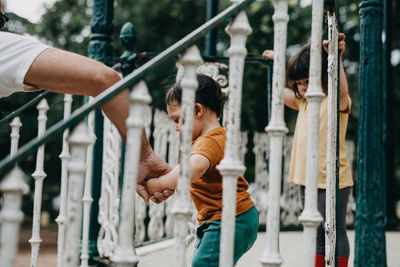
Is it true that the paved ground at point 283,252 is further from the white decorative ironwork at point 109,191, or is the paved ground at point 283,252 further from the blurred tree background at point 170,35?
the blurred tree background at point 170,35

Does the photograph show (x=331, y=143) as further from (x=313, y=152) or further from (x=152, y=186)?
(x=152, y=186)

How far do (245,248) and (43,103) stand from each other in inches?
62.9

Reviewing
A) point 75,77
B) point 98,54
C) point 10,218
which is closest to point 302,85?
point 75,77

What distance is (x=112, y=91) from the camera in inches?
58.4

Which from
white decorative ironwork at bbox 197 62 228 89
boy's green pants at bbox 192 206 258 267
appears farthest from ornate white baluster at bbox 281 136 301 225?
boy's green pants at bbox 192 206 258 267

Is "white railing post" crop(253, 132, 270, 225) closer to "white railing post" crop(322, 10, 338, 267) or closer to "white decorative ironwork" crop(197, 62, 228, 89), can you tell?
"white decorative ironwork" crop(197, 62, 228, 89)

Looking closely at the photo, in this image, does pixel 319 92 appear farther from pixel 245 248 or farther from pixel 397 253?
pixel 397 253

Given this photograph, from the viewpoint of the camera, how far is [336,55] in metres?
2.16

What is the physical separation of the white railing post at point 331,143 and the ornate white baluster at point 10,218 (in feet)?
4.36

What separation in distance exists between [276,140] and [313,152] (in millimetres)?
156

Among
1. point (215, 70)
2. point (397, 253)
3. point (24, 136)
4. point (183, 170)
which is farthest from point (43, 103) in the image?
point (24, 136)

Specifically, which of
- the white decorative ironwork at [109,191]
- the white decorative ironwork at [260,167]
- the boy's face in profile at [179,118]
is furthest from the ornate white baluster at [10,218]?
the white decorative ironwork at [260,167]

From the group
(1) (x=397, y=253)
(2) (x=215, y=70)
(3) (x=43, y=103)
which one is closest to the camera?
(3) (x=43, y=103)

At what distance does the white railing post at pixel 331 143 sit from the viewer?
2.06m
